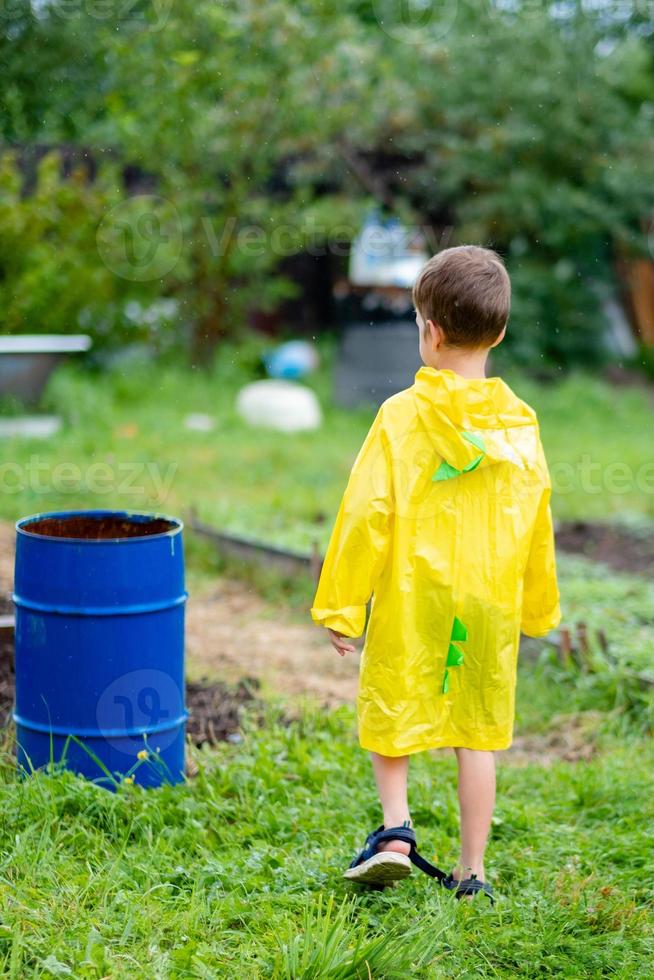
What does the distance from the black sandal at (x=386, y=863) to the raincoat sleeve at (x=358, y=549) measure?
434 mm

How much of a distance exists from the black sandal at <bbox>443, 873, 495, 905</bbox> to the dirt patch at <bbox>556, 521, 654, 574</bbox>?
348cm

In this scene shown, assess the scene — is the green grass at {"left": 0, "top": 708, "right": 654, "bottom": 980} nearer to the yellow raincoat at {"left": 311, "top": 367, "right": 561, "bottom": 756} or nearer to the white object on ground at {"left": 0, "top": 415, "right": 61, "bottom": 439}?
the yellow raincoat at {"left": 311, "top": 367, "right": 561, "bottom": 756}

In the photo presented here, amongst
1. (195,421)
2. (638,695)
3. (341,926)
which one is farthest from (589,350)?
(341,926)

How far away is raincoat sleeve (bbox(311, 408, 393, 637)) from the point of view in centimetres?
239

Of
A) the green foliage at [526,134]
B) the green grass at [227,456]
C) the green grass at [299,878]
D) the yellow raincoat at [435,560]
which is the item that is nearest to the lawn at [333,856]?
the green grass at [299,878]

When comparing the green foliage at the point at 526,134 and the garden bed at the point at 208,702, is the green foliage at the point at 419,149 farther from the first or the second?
the garden bed at the point at 208,702

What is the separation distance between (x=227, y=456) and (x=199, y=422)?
4.65ft

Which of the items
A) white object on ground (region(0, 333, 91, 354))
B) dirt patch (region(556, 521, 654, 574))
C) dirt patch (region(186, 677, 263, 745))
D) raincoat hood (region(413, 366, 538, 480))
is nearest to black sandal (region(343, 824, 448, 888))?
raincoat hood (region(413, 366, 538, 480))

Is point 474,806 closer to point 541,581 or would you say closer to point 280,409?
point 541,581

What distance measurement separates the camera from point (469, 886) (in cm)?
246

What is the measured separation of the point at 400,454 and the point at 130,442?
6068 mm

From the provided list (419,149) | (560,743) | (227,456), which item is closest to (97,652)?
(560,743)

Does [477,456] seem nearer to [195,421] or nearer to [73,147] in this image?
[195,421]

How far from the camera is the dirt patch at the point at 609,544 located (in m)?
5.88
